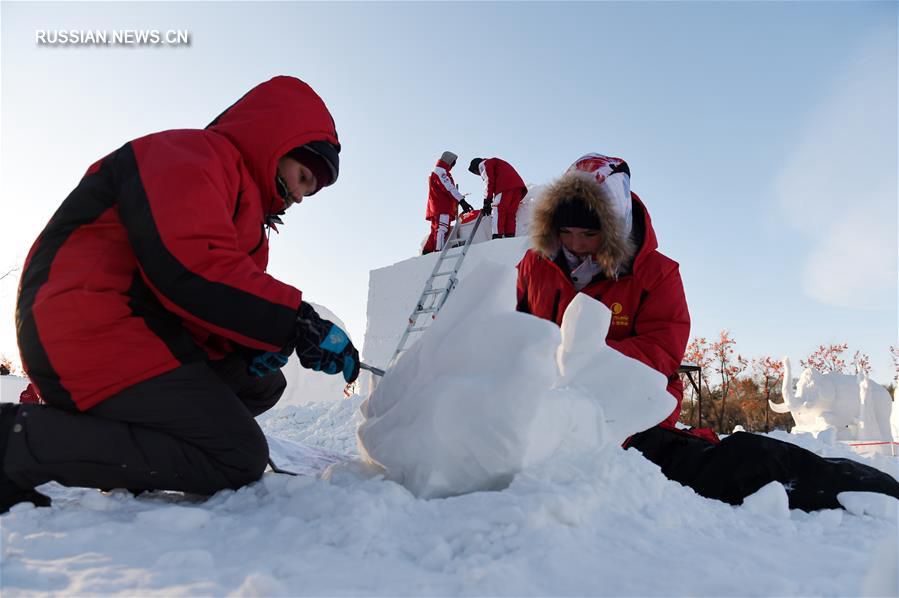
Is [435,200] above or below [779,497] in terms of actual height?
above

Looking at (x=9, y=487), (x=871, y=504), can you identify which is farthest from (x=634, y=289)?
(x=9, y=487)

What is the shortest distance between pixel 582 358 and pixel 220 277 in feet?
3.54

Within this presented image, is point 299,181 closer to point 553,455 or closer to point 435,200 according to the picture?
point 553,455

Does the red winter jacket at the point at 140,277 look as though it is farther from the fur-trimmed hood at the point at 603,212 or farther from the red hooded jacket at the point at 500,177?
the red hooded jacket at the point at 500,177

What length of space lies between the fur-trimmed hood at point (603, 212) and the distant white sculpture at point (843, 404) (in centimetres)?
1059

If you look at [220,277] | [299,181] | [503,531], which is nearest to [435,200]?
[299,181]

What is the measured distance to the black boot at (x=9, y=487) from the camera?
1.61 metres

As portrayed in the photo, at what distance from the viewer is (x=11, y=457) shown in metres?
1.62

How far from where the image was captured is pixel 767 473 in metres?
2.32

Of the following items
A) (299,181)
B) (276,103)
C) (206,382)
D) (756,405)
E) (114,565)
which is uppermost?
(276,103)

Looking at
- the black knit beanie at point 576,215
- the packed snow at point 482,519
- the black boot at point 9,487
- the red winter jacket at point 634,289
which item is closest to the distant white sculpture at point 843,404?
the red winter jacket at point 634,289

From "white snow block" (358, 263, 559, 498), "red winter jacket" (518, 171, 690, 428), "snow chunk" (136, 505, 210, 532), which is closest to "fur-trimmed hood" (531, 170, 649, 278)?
"red winter jacket" (518, 171, 690, 428)

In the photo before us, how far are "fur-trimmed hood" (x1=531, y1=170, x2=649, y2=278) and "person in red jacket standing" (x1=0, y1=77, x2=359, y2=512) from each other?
144cm

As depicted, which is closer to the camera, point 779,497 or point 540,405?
point 540,405
